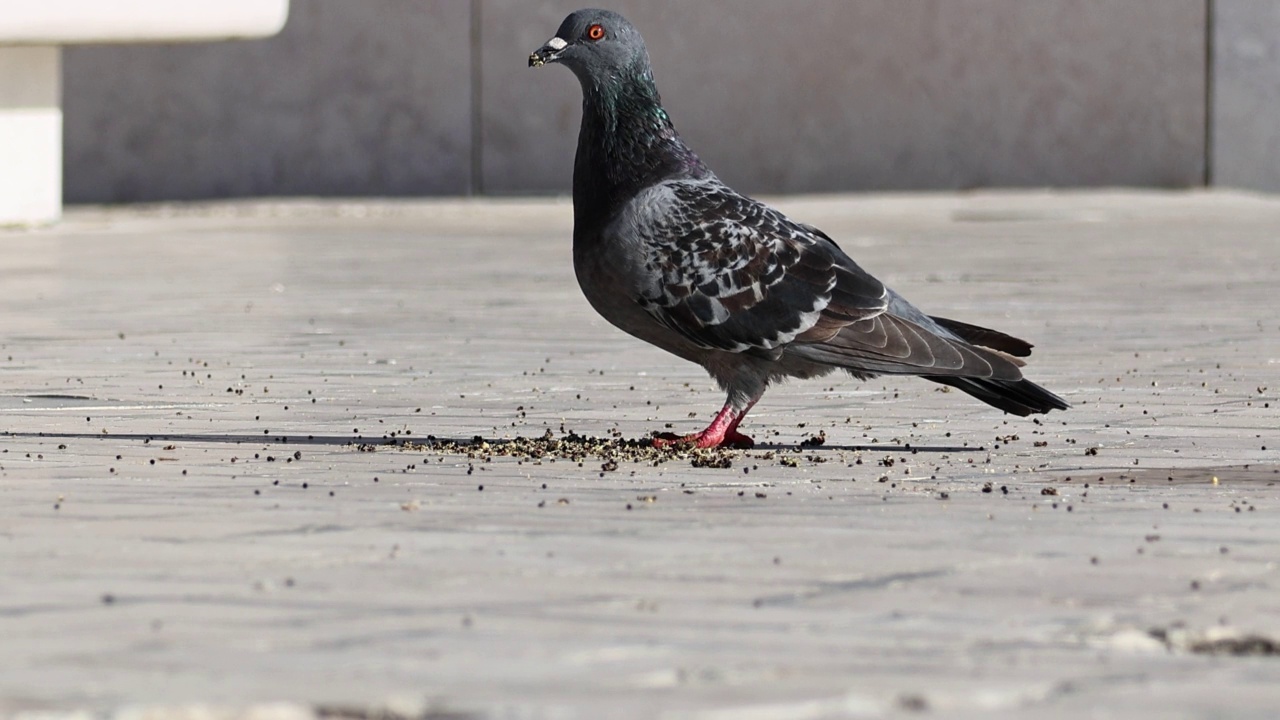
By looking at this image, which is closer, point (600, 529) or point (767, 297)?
point (600, 529)

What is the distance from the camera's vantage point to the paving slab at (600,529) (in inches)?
135

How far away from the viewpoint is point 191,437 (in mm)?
6688

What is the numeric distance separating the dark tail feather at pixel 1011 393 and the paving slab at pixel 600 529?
5.3 inches

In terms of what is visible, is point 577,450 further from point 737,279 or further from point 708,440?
point 737,279

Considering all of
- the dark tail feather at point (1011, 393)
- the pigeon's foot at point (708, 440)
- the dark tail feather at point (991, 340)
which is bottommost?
the pigeon's foot at point (708, 440)

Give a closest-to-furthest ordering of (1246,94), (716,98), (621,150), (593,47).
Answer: (621,150) < (593,47) < (716,98) < (1246,94)

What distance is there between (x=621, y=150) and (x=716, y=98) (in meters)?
18.0

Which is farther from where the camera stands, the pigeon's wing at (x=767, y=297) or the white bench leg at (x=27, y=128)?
the white bench leg at (x=27, y=128)

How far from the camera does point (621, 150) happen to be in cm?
641

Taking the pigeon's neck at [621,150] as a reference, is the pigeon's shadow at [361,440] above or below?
below

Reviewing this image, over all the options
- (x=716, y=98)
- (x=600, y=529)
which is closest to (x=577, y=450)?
(x=600, y=529)

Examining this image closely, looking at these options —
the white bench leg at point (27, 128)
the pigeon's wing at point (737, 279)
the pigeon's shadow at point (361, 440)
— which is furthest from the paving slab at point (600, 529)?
the white bench leg at point (27, 128)

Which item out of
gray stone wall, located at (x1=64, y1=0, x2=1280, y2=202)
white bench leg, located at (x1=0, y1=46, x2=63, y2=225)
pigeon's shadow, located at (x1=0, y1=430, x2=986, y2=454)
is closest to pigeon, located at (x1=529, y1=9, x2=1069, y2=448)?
pigeon's shadow, located at (x1=0, y1=430, x2=986, y2=454)

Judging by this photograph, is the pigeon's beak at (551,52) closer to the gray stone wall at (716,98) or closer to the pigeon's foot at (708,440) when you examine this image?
the pigeon's foot at (708,440)
